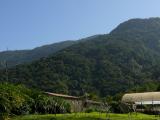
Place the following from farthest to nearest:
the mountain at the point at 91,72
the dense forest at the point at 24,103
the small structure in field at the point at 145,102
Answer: the mountain at the point at 91,72 < the small structure in field at the point at 145,102 < the dense forest at the point at 24,103

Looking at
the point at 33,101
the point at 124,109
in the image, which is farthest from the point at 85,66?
the point at 33,101

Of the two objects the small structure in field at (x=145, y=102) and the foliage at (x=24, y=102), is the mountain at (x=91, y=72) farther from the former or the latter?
the foliage at (x=24, y=102)

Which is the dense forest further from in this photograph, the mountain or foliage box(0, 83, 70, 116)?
the mountain

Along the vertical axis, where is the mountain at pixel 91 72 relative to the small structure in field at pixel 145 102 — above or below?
above

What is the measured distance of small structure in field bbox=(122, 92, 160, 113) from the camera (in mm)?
76738

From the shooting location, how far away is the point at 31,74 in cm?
15850

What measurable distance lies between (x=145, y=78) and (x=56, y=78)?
35218mm

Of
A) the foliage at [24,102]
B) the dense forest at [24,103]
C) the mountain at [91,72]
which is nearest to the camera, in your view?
the dense forest at [24,103]

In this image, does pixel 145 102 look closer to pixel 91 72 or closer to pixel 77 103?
Answer: pixel 77 103

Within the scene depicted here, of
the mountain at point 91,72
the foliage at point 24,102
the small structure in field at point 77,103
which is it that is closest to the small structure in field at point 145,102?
the small structure in field at point 77,103

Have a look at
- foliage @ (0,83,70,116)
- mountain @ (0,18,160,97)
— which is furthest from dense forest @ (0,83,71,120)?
mountain @ (0,18,160,97)

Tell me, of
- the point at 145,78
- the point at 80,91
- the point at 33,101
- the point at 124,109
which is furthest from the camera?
the point at 145,78

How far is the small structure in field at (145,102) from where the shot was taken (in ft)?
252

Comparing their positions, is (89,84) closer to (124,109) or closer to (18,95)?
(124,109)
